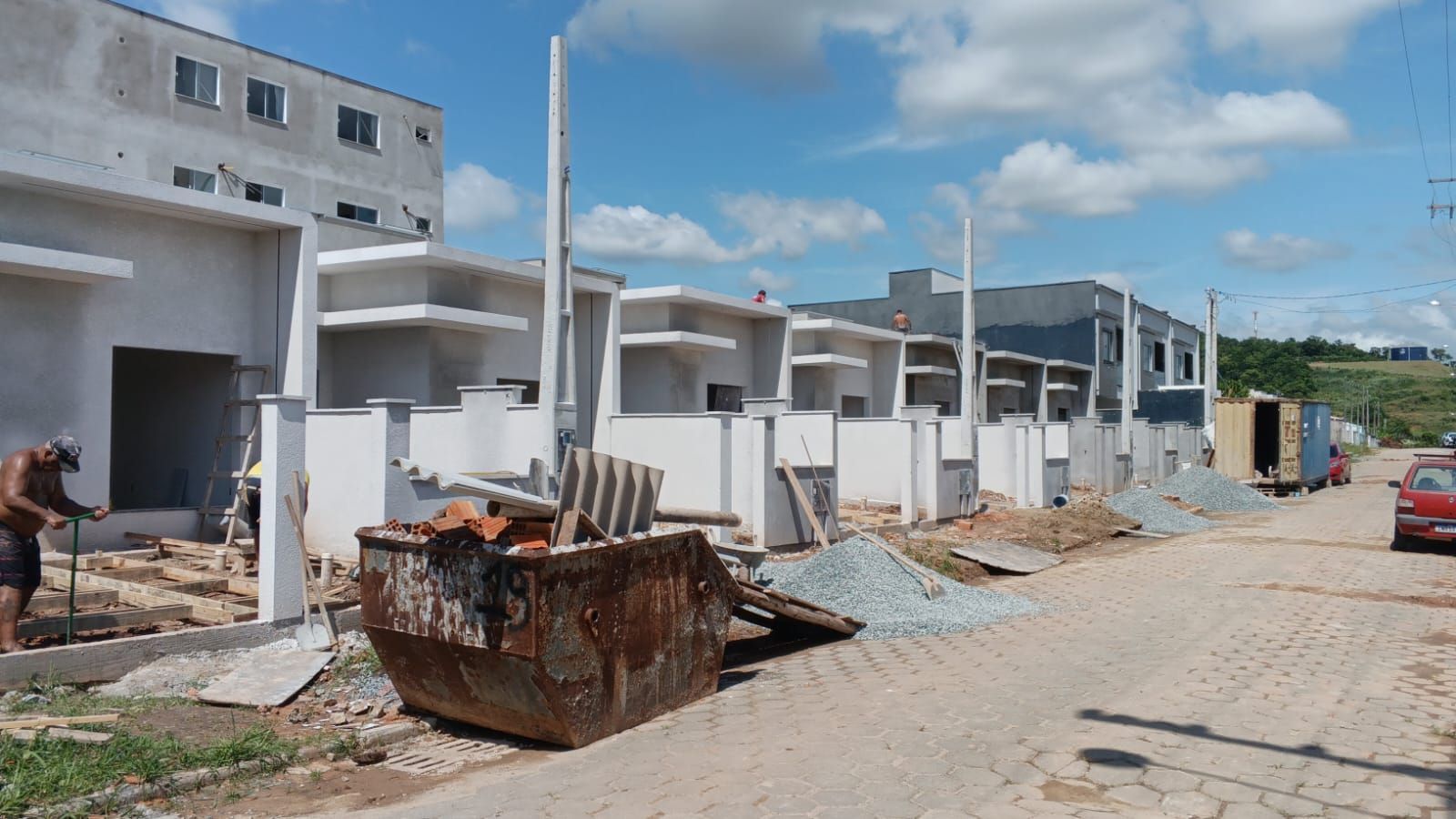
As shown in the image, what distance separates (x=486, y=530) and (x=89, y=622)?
4551 mm

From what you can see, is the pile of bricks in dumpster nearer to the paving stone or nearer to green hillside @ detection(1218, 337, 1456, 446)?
the paving stone

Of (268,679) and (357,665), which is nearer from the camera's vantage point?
(268,679)

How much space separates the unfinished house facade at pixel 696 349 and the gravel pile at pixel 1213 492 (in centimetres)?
1136

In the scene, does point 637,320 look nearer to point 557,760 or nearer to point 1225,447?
point 557,760

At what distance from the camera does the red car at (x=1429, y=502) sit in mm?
16453

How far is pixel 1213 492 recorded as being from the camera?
27.1m

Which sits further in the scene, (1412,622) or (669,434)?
(669,434)

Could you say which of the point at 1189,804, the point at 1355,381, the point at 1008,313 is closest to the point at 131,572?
the point at 1189,804

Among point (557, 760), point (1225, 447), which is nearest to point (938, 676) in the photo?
point (557, 760)

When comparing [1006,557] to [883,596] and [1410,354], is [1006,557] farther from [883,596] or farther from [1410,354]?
[1410,354]

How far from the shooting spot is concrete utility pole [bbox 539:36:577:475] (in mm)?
10672

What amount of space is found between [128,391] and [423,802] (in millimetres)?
13867

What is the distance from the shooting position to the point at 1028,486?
76.3ft

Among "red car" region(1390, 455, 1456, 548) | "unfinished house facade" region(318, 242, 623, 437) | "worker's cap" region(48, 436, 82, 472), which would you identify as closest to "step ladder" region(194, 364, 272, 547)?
"unfinished house facade" region(318, 242, 623, 437)
